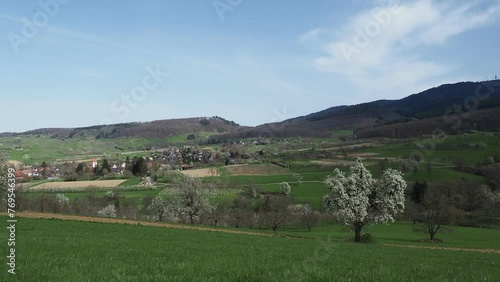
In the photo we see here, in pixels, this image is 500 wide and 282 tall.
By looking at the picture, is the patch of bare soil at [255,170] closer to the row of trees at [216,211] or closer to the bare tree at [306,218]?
the row of trees at [216,211]

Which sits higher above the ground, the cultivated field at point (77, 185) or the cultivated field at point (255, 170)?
the cultivated field at point (255, 170)

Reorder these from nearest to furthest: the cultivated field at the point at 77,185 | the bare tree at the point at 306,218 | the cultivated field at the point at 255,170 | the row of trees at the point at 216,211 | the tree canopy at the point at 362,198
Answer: the tree canopy at the point at 362,198 < the row of trees at the point at 216,211 < the bare tree at the point at 306,218 < the cultivated field at the point at 77,185 < the cultivated field at the point at 255,170

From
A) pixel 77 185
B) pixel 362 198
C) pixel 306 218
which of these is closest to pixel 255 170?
pixel 77 185

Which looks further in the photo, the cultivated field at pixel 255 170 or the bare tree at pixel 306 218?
the cultivated field at pixel 255 170

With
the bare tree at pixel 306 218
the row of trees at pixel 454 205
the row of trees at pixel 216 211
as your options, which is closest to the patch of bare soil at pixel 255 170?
the row of trees at pixel 216 211

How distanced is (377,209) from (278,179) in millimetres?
85014

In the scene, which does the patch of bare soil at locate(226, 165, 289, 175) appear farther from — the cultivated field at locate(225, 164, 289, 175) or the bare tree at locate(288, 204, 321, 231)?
the bare tree at locate(288, 204, 321, 231)

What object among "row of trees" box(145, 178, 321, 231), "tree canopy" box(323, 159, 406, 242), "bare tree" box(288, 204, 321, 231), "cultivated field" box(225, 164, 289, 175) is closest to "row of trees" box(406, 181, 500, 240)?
"tree canopy" box(323, 159, 406, 242)

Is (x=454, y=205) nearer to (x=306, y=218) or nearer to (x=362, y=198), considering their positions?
(x=306, y=218)

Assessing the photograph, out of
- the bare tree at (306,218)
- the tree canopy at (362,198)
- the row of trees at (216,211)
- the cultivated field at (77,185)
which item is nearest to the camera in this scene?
the tree canopy at (362,198)

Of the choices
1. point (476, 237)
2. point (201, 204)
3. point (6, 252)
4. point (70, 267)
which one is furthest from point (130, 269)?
point (476, 237)

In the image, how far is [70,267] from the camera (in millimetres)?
11320

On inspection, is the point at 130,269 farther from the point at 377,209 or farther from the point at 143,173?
the point at 143,173

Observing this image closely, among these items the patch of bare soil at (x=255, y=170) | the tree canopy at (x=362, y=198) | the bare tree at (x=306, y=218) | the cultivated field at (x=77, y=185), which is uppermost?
the tree canopy at (x=362, y=198)
